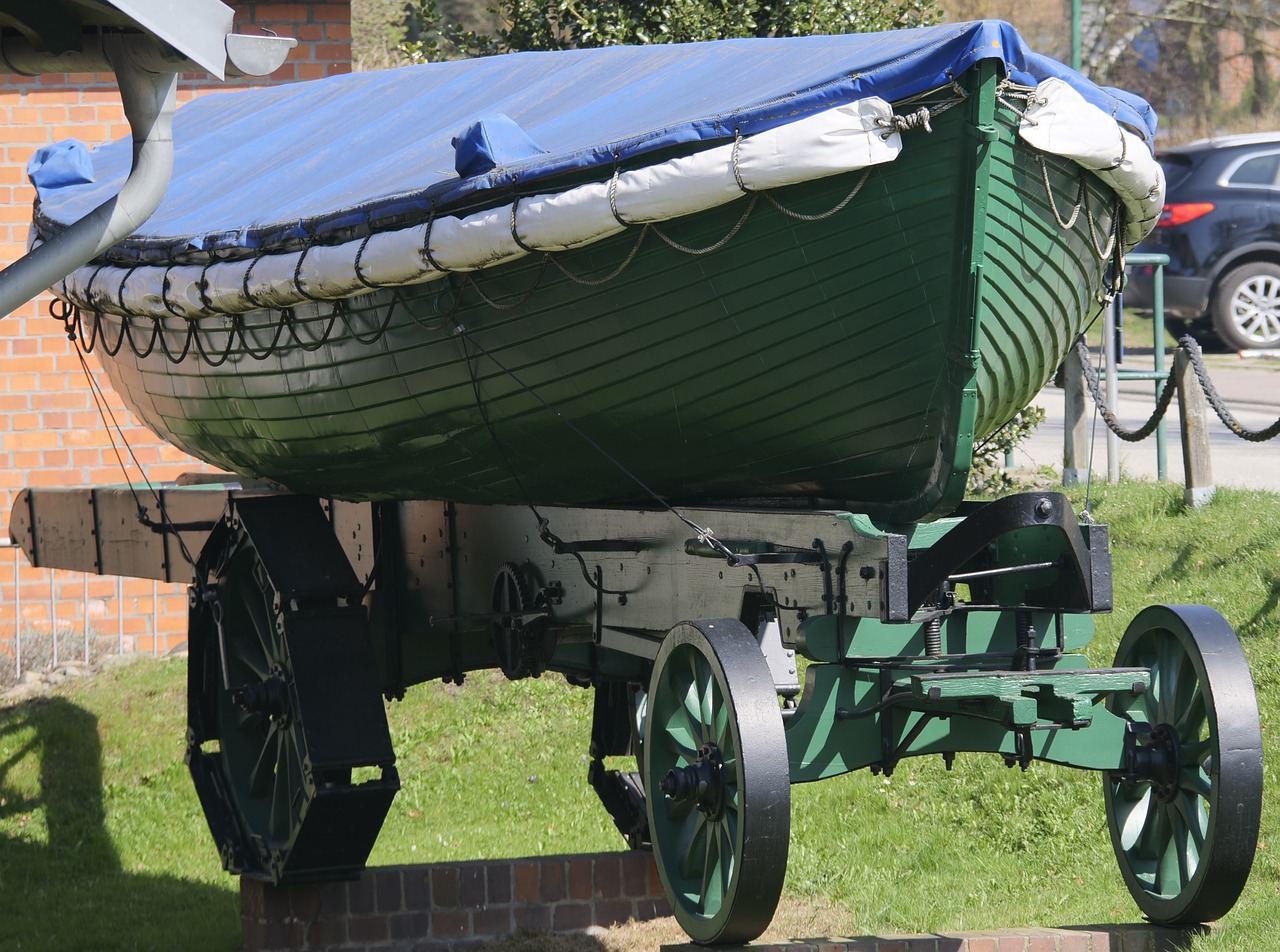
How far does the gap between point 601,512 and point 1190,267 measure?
459 inches

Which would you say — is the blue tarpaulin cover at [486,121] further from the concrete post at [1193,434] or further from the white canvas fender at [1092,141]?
the concrete post at [1193,434]

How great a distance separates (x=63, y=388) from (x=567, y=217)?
20.1 ft

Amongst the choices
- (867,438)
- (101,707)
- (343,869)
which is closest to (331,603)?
(343,869)

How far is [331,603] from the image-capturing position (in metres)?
5.37

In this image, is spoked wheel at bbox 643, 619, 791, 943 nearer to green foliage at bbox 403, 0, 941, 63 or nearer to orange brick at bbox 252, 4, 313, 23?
green foliage at bbox 403, 0, 941, 63

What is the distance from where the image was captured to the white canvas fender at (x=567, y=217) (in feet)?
12.4

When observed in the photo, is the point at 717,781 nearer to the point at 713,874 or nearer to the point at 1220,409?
the point at 713,874

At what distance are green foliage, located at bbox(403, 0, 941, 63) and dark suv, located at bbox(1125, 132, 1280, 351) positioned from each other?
618cm

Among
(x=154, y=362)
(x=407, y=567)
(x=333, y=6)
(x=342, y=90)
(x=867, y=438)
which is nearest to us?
(x=867, y=438)

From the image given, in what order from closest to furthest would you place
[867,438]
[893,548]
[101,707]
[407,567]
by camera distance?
[893,548] < [867,438] < [407,567] < [101,707]

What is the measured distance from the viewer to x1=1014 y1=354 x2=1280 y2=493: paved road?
1026 centimetres

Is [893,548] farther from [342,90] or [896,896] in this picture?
[342,90]

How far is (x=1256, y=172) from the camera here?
15.1 metres

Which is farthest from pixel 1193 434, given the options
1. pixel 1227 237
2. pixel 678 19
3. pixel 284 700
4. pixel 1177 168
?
pixel 1177 168
